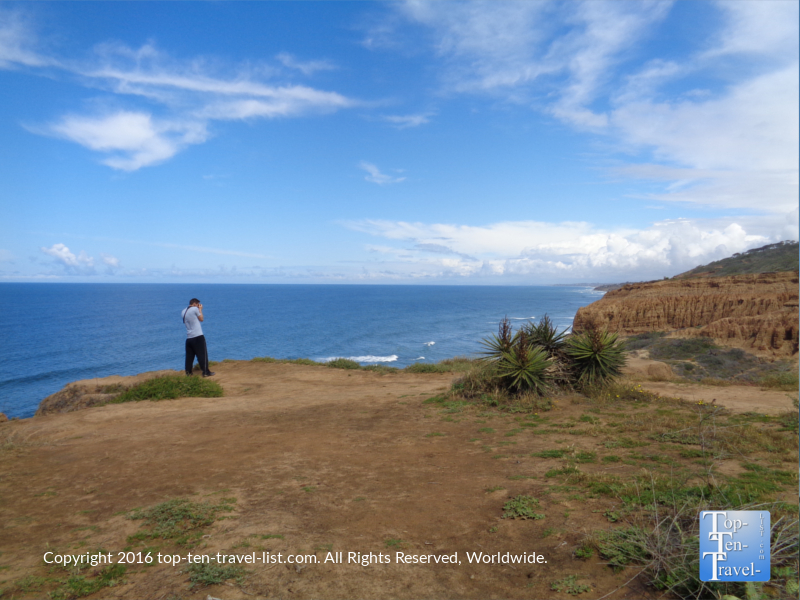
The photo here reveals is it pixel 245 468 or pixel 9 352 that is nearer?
pixel 245 468

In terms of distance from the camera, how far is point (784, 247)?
170 ft

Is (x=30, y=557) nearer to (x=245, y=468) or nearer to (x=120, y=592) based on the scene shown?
(x=120, y=592)

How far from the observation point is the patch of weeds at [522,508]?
4512 mm

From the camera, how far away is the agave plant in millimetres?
10453

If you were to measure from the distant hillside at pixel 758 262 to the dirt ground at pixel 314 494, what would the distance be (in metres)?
43.6

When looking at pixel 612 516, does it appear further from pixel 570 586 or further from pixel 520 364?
pixel 520 364

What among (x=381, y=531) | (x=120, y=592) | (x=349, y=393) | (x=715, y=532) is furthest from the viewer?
(x=349, y=393)

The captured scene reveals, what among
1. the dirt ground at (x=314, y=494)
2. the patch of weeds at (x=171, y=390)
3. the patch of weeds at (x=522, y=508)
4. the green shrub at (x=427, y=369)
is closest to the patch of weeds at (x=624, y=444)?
the dirt ground at (x=314, y=494)

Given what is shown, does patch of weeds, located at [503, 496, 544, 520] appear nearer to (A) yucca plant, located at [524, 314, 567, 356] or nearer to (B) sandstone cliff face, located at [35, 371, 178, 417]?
(A) yucca plant, located at [524, 314, 567, 356]

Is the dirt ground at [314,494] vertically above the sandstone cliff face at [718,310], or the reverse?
the sandstone cliff face at [718,310]

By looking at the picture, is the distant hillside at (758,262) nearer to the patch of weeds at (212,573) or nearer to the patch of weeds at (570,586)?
the patch of weeds at (570,586)

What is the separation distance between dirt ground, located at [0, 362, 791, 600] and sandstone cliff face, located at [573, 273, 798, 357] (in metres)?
20.5

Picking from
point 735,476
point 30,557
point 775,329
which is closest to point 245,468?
point 30,557

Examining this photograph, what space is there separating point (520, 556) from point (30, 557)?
454 centimetres
